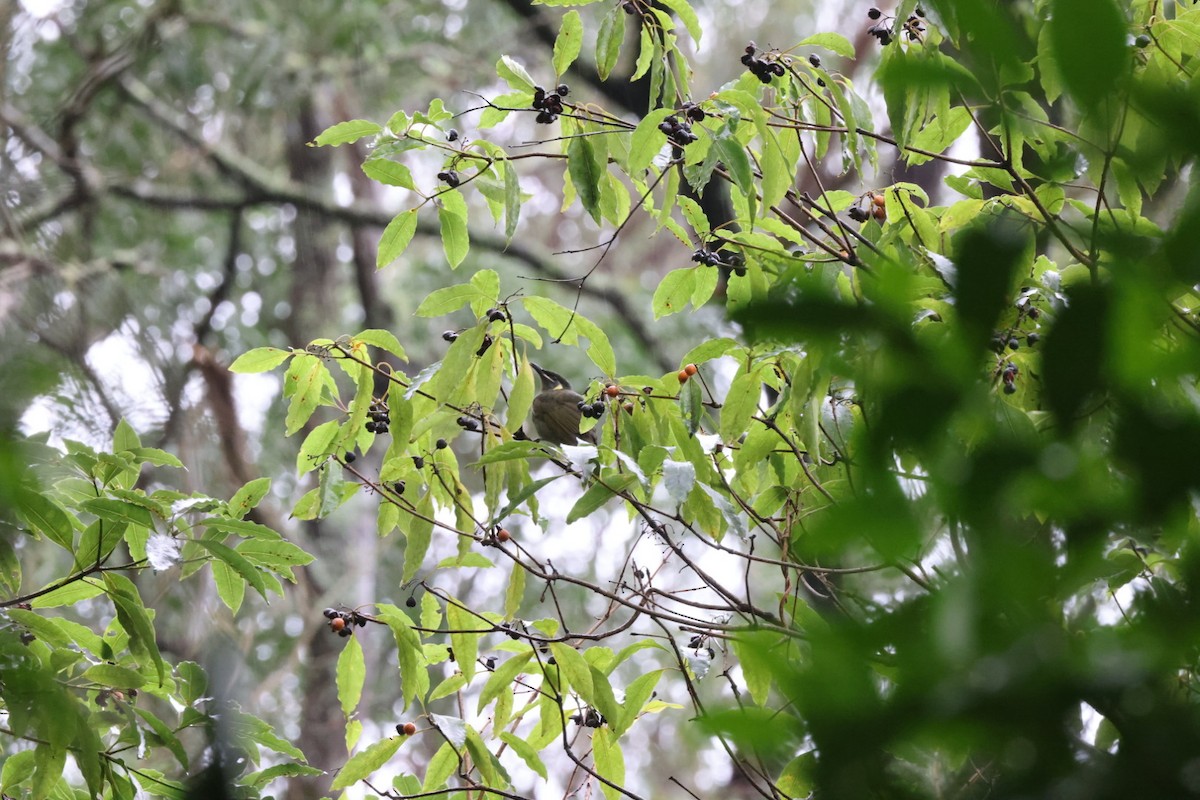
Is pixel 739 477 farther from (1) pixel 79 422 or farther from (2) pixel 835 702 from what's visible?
(2) pixel 835 702

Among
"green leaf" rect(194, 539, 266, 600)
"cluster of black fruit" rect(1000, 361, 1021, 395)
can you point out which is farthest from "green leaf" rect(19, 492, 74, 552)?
"cluster of black fruit" rect(1000, 361, 1021, 395)

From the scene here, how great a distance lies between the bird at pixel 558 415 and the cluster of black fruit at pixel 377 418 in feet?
0.76

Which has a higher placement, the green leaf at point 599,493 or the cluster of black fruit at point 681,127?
the cluster of black fruit at point 681,127

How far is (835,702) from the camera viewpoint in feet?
1.00

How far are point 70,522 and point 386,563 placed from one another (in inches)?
175

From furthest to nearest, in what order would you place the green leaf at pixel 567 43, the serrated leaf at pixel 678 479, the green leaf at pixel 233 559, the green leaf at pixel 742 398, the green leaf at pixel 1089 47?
the green leaf at pixel 567 43 → the green leaf at pixel 742 398 → the green leaf at pixel 233 559 → the serrated leaf at pixel 678 479 → the green leaf at pixel 1089 47

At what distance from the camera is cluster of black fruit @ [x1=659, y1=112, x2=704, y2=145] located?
3.97ft

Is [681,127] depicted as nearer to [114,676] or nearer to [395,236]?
[395,236]

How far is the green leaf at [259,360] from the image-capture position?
1.39 meters

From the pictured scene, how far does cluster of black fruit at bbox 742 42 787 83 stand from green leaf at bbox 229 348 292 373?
2.24ft

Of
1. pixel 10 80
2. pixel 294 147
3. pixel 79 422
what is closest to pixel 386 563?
pixel 294 147

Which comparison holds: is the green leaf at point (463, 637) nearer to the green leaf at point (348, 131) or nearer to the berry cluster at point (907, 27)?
the green leaf at point (348, 131)

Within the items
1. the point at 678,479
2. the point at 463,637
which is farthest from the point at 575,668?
the point at 678,479

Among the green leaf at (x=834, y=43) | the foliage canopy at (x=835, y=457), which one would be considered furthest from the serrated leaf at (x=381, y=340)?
the green leaf at (x=834, y=43)
